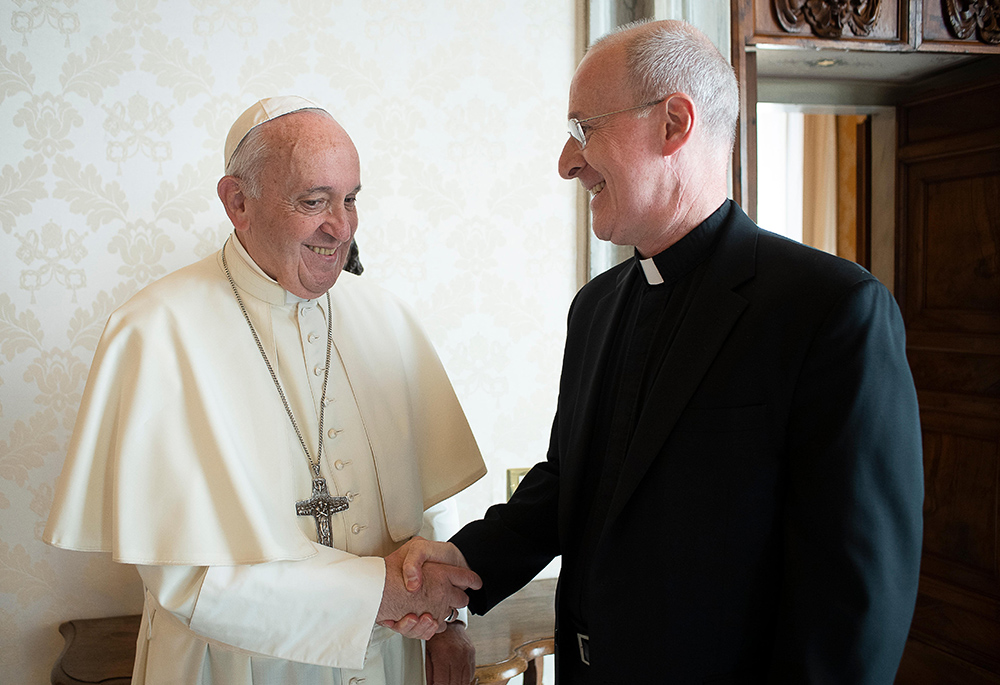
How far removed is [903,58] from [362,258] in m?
2.28

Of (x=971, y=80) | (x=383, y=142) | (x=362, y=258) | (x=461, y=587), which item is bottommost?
(x=461, y=587)

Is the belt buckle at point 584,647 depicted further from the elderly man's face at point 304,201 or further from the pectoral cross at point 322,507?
the elderly man's face at point 304,201

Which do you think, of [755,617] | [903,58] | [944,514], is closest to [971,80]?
[903,58]

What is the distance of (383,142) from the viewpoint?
2564 mm

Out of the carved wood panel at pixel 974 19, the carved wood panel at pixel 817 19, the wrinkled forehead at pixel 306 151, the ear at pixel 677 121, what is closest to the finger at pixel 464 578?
the wrinkled forehead at pixel 306 151

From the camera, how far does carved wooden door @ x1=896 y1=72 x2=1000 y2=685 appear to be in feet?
10.9

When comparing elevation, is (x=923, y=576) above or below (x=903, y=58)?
below

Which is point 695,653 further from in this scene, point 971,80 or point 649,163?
point 971,80

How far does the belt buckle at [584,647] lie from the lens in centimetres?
157

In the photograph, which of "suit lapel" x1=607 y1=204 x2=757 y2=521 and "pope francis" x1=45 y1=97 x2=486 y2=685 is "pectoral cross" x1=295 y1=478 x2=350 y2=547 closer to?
"pope francis" x1=45 y1=97 x2=486 y2=685

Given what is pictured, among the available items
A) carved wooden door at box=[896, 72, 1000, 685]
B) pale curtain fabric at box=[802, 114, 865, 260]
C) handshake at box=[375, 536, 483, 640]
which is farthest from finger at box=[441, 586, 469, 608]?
pale curtain fabric at box=[802, 114, 865, 260]

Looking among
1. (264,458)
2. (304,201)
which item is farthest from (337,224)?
(264,458)

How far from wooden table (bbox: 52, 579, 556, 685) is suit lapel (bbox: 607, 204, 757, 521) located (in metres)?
1.01

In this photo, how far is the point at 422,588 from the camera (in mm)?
1682
